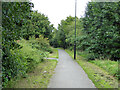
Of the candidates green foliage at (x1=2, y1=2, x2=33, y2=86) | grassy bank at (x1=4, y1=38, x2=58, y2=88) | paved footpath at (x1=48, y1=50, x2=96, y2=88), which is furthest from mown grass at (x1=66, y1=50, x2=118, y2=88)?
green foliage at (x1=2, y1=2, x2=33, y2=86)

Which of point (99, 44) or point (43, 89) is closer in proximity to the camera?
point (43, 89)

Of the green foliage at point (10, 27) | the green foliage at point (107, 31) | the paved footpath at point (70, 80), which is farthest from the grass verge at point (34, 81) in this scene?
the green foliage at point (107, 31)

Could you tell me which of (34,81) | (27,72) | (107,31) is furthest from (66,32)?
(34,81)

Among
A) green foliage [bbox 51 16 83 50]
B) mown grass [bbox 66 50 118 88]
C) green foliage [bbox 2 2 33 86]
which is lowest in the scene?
mown grass [bbox 66 50 118 88]

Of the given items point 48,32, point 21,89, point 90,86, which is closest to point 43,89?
point 21,89

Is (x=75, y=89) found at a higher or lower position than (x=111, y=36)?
lower

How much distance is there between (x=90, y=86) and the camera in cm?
423

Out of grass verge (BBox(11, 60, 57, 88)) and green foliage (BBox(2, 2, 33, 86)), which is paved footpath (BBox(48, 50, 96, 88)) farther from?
green foliage (BBox(2, 2, 33, 86))

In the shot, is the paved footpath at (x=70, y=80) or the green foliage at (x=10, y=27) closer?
the green foliage at (x=10, y=27)

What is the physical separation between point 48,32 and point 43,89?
61.4 ft

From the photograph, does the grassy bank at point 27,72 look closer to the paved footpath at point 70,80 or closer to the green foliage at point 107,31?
the paved footpath at point 70,80

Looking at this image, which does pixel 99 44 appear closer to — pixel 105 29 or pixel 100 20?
pixel 105 29

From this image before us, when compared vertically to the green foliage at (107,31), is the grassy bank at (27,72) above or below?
below

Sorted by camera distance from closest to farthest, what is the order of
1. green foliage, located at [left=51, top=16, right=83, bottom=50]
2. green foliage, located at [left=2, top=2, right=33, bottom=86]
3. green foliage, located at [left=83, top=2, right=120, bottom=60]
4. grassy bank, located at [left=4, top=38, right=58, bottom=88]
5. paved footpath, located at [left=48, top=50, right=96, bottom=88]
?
green foliage, located at [left=2, top=2, right=33, bottom=86] < grassy bank, located at [left=4, top=38, right=58, bottom=88] < paved footpath, located at [left=48, top=50, right=96, bottom=88] < green foliage, located at [left=83, top=2, right=120, bottom=60] < green foliage, located at [left=51, top=16, right=83, bottom=50]
